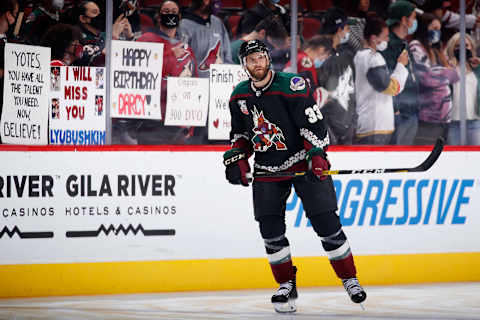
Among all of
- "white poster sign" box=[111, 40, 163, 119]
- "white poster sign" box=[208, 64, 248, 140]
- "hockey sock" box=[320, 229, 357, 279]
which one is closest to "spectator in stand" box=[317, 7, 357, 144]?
"white poster sign" box=[208, 64, 248, 140]

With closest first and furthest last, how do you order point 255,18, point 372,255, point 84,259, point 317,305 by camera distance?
point 317,305 < point 84,259 < point 372,255 < point 255,18

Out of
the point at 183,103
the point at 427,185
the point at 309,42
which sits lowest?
the point at 427,185

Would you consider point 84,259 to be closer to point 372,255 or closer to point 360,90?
point 372,255

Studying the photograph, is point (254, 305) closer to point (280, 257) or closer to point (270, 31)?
point (280, 257)

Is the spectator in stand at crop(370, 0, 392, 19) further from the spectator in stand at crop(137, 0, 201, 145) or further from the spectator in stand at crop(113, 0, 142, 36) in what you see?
the spectator in stand at crop(113, 0, 142, 36)

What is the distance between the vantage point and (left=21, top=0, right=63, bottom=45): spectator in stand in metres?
5.73

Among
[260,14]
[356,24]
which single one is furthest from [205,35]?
[356,24]

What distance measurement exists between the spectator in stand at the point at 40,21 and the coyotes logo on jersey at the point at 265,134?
6.55 feet

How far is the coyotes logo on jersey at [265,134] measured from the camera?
14.7 ft

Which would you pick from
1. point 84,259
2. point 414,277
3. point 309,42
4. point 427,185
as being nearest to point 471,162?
point 427,185

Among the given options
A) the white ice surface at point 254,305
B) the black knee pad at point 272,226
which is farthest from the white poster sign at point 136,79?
the black knee pad at point 272,226

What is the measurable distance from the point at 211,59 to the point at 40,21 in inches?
49.4

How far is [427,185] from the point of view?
5.95m

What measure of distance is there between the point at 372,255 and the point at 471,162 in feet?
3.38
